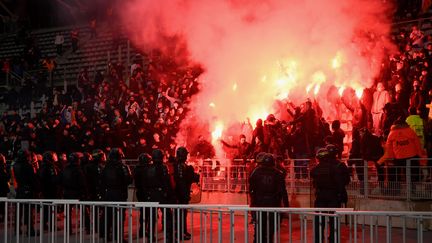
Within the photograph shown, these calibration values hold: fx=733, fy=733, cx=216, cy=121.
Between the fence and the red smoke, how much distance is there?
2812mm

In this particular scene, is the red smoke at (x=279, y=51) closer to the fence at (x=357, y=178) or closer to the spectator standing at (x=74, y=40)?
the fence at (x=357, y=178)

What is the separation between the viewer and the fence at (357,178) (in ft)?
43.8

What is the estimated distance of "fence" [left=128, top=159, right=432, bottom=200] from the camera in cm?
1334

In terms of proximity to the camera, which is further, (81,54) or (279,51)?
(81,54)

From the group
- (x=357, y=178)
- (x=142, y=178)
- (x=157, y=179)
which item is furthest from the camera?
(x=357, y=178)

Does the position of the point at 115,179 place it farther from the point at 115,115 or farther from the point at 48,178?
the point at 115,115

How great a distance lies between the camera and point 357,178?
47.2ft

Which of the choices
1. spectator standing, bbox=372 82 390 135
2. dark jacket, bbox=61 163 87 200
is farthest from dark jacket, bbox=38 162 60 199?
spectator standing, bbox=372 82 390 135

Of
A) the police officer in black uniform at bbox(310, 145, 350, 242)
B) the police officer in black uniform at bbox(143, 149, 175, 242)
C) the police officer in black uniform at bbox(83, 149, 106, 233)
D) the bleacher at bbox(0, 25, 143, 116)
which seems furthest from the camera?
the bleacher at bbox(0, 25, 143, 116)

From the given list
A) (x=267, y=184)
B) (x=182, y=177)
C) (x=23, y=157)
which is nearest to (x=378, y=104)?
(x=182, y=177)

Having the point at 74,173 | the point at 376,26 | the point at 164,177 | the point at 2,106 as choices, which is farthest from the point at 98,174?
the point at 2,106

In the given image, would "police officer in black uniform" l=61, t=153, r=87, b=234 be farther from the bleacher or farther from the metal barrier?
the bleacher

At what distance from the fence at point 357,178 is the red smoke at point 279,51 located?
2.81 meters

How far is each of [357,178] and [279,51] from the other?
669 cm
